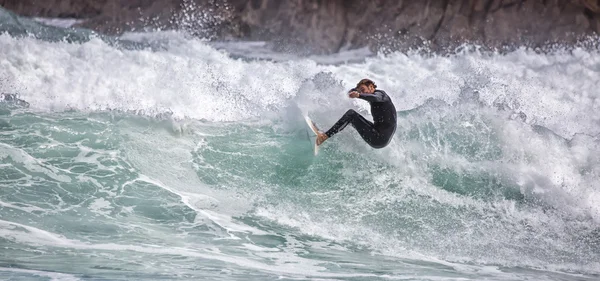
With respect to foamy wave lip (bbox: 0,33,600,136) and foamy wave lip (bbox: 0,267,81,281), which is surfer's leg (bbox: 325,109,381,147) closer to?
foamy wave lip (bbox: 0,33,600,136)

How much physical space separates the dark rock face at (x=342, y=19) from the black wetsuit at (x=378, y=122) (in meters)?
5.55

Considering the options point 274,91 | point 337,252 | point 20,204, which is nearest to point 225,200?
point 337,252

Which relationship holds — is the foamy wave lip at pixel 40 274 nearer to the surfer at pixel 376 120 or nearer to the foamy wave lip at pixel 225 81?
the surfer at pixel 376 120

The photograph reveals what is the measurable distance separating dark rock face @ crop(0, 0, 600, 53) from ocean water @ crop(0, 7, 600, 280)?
2.58m

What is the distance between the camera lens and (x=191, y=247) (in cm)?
521

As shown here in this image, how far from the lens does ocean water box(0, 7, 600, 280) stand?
5156 millimetres

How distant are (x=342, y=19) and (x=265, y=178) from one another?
18.8 feet

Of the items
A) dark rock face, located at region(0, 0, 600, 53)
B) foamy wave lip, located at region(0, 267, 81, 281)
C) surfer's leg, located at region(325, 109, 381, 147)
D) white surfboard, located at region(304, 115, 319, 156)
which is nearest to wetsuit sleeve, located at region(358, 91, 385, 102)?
surfer's leg, located at region(325, 109, 381, 147)

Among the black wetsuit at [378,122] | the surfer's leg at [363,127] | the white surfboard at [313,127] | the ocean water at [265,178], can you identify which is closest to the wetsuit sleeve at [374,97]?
the black wetsuit at [378,122]

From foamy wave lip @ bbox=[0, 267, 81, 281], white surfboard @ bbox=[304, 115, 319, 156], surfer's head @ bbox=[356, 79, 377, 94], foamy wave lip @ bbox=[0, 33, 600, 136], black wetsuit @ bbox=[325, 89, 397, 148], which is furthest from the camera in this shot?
foamy wave lip @ bbox=[0, 33, 600, 136]

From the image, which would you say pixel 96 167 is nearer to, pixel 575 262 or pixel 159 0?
pixel 575 262

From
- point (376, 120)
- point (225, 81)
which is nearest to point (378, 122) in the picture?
point (376, 120)

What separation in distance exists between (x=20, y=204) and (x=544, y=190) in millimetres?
4839

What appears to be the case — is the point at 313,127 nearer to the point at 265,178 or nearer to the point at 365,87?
the point at 265,178
